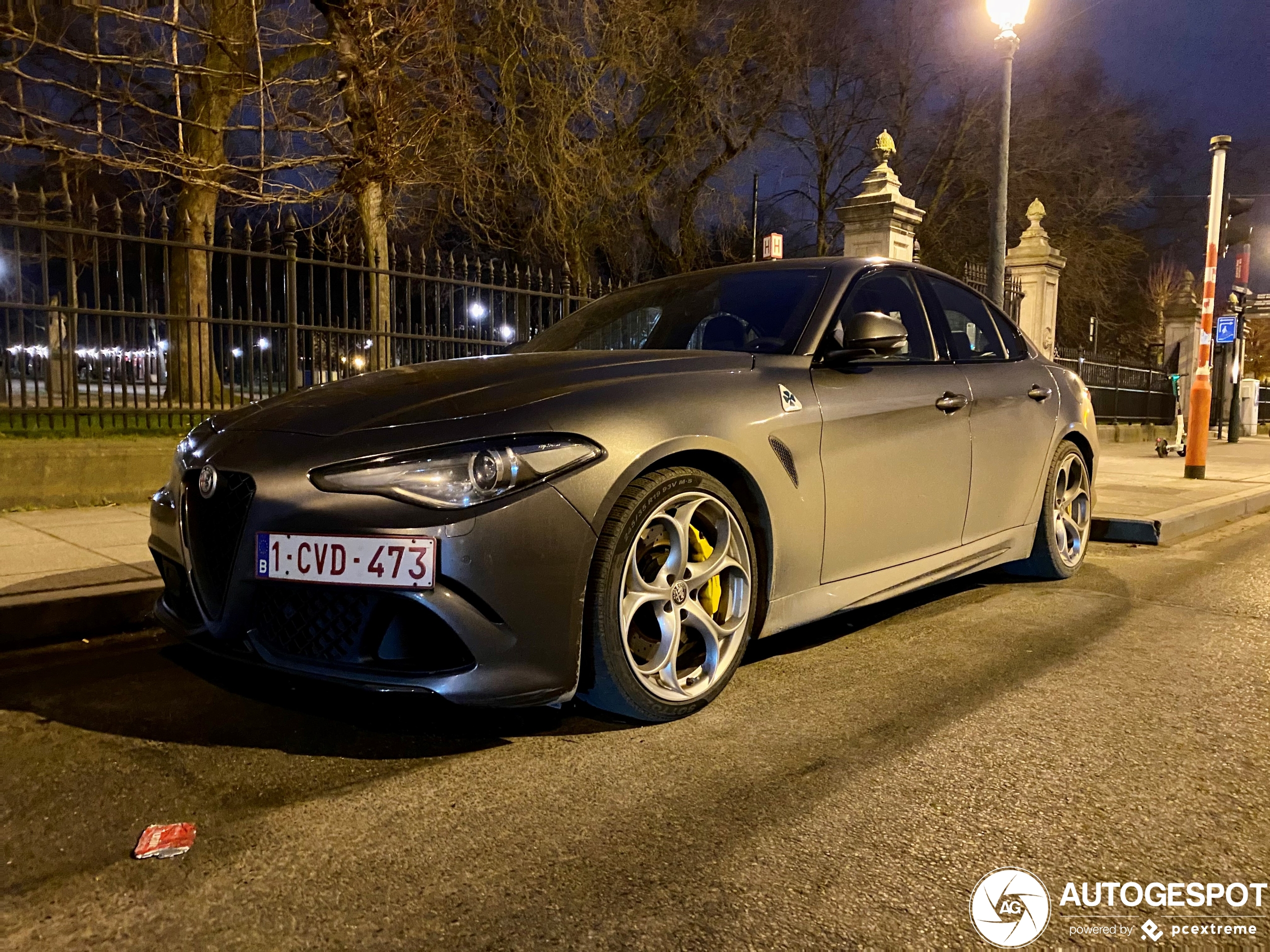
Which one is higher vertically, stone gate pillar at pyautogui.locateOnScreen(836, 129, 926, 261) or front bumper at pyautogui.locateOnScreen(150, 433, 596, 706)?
stone gate pillar at pyautogui.locateOnScreen(836, 129, 926, 261)

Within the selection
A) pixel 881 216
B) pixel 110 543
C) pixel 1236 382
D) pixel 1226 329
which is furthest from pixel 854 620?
pixel 1236 382

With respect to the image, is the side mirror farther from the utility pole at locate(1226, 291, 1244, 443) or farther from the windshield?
the utility pole at locate(1226, 291, 1244, 443)

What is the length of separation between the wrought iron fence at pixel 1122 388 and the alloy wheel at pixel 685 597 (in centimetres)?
1514

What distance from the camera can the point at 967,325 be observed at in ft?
15.6

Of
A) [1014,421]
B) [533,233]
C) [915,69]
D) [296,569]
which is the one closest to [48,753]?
[296,569]

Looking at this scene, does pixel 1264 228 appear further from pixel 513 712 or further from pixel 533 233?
pixel 513 712

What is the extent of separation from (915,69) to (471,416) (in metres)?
27.4

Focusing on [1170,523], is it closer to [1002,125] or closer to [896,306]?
[1002,125]

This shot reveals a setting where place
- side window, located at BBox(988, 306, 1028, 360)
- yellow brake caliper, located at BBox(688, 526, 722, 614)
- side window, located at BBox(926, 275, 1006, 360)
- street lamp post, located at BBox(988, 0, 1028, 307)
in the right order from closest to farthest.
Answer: yellow brake caliper, located at BBox(688, 526, 722, 614) < side window, located at BBox(926, 275, 1006, 360) < side window, located at BBox(988, 306, 1028, 360) < street lamp post, located at BBox(988, 0, 1028, 307)

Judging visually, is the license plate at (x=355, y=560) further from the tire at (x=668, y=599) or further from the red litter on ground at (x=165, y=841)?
the red litter on ground at (x=165, y=841)

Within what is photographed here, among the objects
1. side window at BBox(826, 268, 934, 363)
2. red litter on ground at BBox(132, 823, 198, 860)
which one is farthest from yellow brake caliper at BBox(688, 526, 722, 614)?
red litter on ground at BBox(132, 823, 198, 860)

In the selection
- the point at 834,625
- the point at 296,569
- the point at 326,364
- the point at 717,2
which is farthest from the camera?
the point at 717,2

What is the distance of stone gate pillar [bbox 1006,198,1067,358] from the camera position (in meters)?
16.8

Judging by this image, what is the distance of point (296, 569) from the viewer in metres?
2.56
